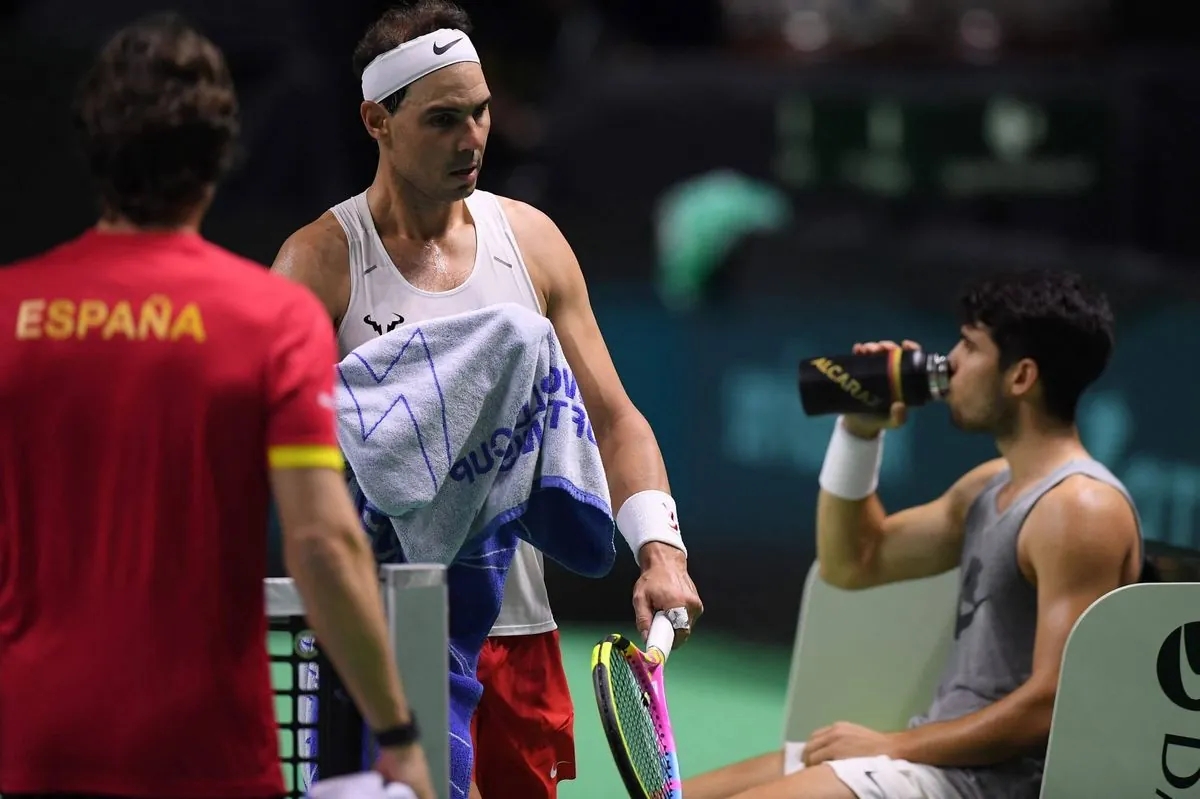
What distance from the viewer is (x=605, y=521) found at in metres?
3.52

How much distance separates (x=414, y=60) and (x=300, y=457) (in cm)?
155

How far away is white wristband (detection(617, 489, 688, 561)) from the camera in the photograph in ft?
11.5

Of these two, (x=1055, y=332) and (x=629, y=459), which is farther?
(x=1055, y=332)

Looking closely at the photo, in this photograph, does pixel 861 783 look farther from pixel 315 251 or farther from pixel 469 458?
pixel 315 251

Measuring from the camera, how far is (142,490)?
89.3 inches

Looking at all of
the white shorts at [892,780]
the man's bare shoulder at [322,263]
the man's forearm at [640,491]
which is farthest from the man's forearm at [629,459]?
the white shorts at [892,780]

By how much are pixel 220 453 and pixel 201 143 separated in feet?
1.21

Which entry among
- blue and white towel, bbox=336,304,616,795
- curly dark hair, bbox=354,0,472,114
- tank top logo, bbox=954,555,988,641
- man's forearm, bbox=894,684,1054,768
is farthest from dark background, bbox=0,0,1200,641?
curly dark hair, bbox=354,0,472,114

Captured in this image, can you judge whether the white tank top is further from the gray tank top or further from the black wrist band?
the black wrist band

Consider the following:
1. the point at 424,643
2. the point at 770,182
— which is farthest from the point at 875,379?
the point at 770,182

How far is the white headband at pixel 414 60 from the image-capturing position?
11.9 ft

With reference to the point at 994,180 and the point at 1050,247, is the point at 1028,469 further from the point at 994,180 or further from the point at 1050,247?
the point at 994,180

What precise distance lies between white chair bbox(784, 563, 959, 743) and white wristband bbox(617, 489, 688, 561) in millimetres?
1468

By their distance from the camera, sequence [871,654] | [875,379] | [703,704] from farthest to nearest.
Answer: [703,704] → [871,654] → [875,379]
